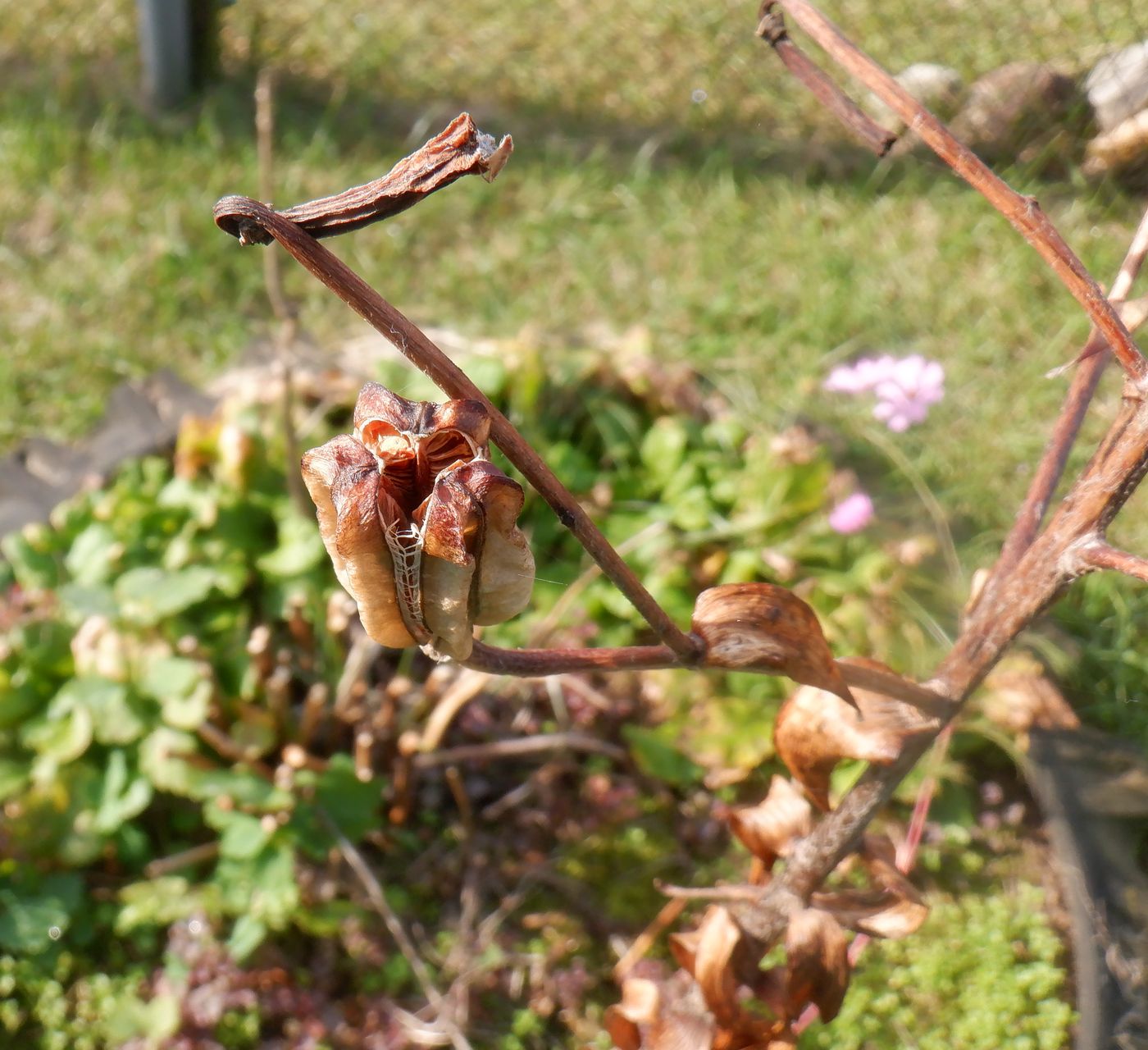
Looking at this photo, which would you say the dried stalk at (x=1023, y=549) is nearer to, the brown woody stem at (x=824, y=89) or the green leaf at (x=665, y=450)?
the brown woody stem at (x=824, y=89)

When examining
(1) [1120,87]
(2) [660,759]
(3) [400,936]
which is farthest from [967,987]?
(1) [1120,87]

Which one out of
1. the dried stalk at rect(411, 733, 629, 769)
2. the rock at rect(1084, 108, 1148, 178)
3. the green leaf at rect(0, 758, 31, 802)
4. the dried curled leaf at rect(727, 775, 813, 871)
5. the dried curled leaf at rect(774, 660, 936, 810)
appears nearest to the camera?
the dried curled leaf at rect(774, 660, 936, 810)

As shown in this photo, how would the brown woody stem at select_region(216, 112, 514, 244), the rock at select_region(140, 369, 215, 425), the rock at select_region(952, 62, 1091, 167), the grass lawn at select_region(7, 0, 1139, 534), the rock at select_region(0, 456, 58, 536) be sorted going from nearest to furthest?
the brown woody stem at select_region(216, 112, 514, 244), the rock at select_region(0, 456, 58, 536), the rock at select_region(140, 369, 215, 425), the grass lawn at select_region(7, 0, 1139, 534), the rock at select_region(952, 62, 1091, 167)

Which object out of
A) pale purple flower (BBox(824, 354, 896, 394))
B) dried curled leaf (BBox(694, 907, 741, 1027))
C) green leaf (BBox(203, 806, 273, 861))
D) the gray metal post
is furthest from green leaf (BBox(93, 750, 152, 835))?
the gray metal post

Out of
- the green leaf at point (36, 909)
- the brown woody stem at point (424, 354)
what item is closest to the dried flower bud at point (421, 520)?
the brown woody stem at point (424, 354)

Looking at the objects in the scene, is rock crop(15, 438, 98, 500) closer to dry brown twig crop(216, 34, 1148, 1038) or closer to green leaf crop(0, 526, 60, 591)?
green leaf crop(0, 526, 60, 591)

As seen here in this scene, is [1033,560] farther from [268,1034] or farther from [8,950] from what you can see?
[8,950]

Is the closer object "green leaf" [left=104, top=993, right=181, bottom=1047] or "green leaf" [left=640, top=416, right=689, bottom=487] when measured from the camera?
"green leaf" [left=104, top=993, right=181, bottom=1047]
